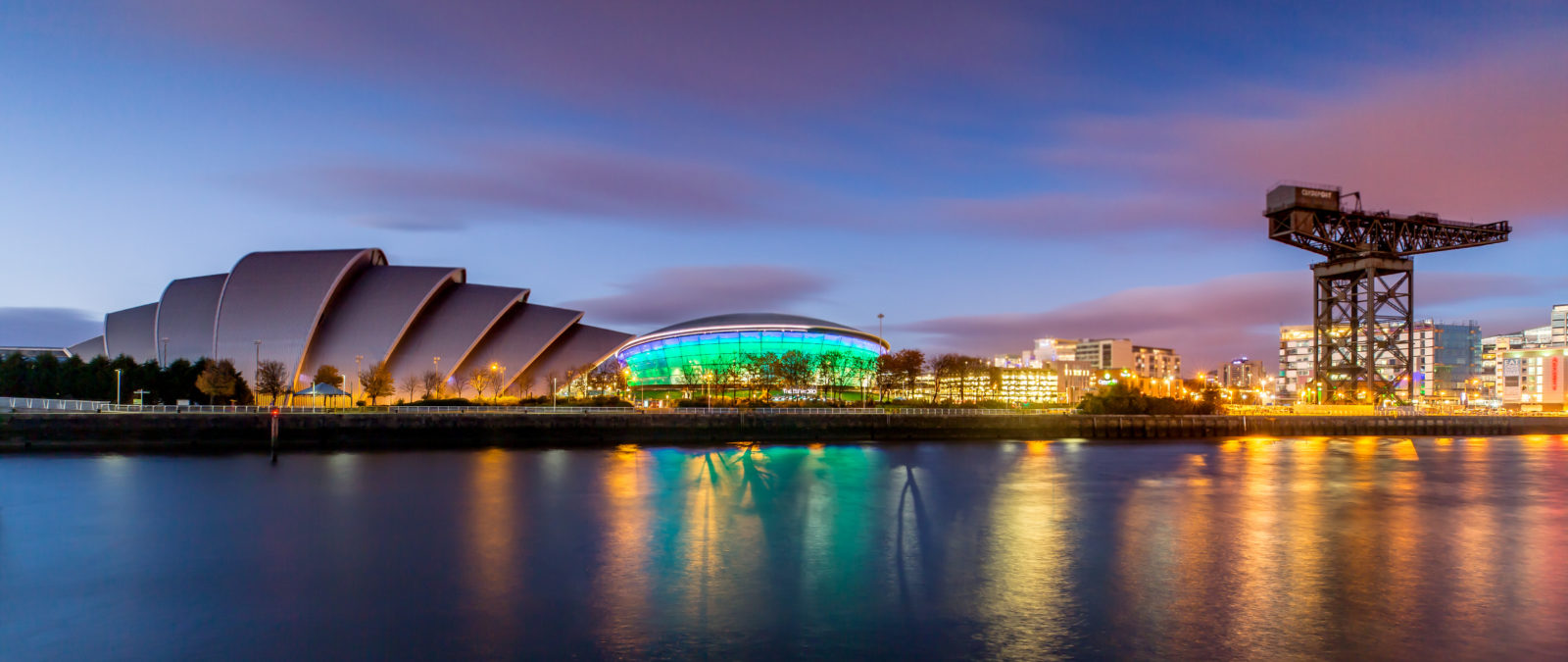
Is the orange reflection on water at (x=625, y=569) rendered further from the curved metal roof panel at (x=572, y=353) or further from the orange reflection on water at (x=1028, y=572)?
the curved metal roof panel at (x=572, y=353)

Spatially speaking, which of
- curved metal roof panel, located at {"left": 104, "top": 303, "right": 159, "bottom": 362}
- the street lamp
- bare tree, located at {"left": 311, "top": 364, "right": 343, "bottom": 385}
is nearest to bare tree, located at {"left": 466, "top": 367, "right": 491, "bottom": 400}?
the street lamp

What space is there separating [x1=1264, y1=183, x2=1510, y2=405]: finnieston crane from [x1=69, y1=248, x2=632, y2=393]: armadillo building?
6278 cm

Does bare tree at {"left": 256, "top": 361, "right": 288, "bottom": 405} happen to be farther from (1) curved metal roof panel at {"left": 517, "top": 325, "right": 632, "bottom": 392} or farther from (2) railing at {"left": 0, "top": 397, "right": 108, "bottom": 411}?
(1) curved metal roof panel at {"left": 517, "top": 325, "right": 632, "bottom": 392}

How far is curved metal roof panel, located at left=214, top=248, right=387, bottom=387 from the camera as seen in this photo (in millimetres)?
70188

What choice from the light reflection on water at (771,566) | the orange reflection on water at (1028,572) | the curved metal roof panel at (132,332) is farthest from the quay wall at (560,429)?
the curved metal roof panel at (132,332)

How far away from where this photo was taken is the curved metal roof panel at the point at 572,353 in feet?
269

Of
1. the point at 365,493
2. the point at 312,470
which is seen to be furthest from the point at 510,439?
the point at 365,493

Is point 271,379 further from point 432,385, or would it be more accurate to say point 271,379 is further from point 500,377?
point 500,377

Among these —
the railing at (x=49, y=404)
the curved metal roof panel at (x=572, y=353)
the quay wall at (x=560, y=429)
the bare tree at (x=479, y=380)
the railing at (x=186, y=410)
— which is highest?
the curved metal roof panel at (x=572, y=353)

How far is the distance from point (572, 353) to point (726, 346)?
1620 cm

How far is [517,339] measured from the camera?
80.6 metres

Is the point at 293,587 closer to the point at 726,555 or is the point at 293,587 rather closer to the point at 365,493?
the point at 726,555

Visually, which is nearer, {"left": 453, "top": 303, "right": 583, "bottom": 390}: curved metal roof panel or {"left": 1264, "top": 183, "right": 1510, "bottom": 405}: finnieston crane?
{"left": 1264, "top": 183, "right": 1510, "bottom": 405}: finnieston crane

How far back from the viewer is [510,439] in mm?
46062
